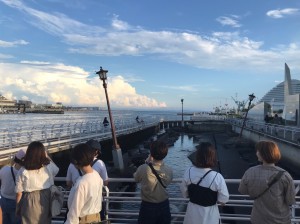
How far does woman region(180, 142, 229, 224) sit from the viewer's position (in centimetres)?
380

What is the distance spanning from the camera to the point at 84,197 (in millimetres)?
3582

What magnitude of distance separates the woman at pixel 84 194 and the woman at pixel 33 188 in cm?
48

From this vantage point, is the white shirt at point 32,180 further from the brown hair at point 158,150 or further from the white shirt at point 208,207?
the white shirt at point 208,207

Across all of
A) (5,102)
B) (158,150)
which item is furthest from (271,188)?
(5,102)

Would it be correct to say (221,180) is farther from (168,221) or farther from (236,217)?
(236,217)

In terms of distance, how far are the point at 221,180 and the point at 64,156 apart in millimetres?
16318

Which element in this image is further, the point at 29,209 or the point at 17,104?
the point at 17,104

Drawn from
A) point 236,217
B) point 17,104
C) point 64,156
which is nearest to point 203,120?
point 64,156

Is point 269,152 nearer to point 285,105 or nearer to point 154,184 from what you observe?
point 154,184

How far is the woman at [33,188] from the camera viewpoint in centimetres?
386

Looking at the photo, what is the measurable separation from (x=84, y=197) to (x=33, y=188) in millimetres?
725

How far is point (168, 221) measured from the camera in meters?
4.46

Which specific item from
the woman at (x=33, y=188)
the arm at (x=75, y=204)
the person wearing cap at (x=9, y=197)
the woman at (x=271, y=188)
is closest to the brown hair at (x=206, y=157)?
the woman at (x=271, y=188)

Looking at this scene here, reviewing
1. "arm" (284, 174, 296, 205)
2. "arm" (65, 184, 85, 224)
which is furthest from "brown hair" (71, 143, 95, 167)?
"arm" (284, 174, 296, 205)
